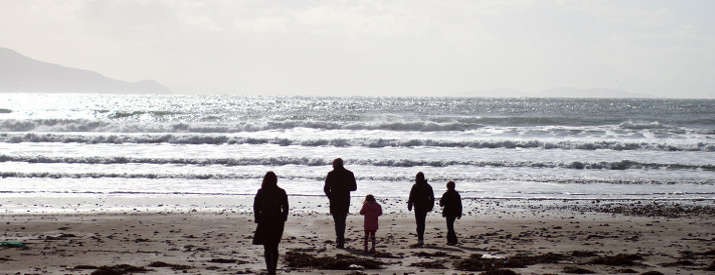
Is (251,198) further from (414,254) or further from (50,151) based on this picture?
(50,151)

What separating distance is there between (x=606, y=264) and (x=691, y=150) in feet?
97.9

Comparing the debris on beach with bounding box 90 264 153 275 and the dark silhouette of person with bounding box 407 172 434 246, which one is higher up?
the dark silhouette of person with bounding box 407 172 434 246

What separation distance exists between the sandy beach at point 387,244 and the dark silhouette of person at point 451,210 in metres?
0.26

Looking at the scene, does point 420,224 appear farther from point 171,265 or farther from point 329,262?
point 171,265

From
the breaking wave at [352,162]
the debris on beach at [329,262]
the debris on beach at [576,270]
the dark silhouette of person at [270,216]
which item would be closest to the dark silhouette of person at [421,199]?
the debris on beach at [329,262]

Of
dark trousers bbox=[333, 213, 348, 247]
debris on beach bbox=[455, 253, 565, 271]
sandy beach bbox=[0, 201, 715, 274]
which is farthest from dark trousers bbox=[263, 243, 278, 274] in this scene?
dark trousers bbox=[333, 213, 348, 247]

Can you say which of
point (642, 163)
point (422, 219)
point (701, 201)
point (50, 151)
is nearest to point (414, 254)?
point (422, 219)

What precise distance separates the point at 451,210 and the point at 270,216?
4.49 metres

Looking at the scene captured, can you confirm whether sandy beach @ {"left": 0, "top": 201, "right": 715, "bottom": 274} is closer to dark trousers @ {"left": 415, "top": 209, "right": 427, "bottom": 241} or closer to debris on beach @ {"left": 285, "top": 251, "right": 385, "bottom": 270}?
debris on beach @ {"left": 285, "top": 251, "right": 385, "bottom": 270}

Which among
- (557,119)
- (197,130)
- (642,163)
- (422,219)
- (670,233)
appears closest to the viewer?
(422,219)

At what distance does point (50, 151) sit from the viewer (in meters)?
35.8

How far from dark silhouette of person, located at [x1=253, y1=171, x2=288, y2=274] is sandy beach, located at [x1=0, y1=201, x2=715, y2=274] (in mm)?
485

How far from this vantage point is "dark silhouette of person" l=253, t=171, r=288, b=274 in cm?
1030

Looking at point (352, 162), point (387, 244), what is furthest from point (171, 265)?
point (352, 162)
